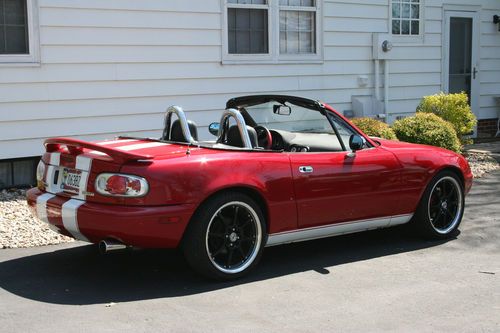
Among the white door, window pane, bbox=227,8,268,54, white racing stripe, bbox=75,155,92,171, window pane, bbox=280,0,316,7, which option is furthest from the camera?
the white door

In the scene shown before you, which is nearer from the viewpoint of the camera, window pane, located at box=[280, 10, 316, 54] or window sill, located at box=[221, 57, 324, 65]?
window sill, located at box=[221, 57, 324, 65]

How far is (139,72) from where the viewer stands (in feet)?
31.0

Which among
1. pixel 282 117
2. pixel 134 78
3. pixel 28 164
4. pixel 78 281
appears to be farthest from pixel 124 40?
pixel 78 281

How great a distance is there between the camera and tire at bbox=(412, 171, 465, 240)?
630 centimetres

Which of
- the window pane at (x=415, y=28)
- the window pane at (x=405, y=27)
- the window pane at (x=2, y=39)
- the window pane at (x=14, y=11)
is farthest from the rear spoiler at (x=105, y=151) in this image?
the window pane at (x=415, y=28)

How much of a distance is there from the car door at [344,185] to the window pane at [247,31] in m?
4.80

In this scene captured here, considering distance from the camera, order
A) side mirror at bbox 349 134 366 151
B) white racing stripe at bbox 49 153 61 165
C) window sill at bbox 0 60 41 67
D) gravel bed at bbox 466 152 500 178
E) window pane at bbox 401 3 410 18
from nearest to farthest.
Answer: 1. white racing stripe at bbox 49 153 61 165
2. side mirror at bbox 349 134 366 151
3. window sill at bbox 0 60 41 67
4. gravel bed at bbox 466 152 500 178
5. window pane at bbox 401 3 410 18

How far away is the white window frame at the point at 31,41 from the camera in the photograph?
8.53 metres

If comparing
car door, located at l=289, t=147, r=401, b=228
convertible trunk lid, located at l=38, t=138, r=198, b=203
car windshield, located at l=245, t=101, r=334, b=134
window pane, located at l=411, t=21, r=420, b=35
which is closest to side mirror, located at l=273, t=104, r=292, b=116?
car windshield, located at l=245, t=101, r=334, b=134

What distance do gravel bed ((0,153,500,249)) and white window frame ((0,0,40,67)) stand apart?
163 centimetres

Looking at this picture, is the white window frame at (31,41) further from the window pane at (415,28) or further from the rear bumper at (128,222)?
the window pane at (415,28)

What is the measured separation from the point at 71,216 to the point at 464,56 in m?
10.7

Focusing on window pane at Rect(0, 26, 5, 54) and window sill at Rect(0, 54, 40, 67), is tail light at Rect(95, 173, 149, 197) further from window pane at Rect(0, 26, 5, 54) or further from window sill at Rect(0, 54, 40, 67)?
window pane at Rect(0, 26, 5, 54)

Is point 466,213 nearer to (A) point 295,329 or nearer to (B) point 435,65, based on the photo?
(A) point 295,329
